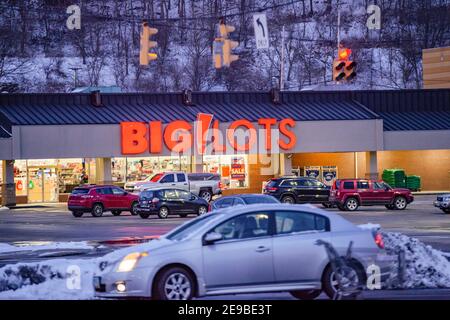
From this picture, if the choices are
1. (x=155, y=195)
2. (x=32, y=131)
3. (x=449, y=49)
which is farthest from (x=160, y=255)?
(x=449, y=49)

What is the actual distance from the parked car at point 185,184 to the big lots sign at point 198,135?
594 centimetres

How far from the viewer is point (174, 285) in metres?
13.4

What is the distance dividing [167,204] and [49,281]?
23771 millimetres

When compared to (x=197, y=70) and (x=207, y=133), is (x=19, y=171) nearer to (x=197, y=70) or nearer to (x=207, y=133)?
(x=207, y=133)

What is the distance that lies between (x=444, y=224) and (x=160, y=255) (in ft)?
66.1

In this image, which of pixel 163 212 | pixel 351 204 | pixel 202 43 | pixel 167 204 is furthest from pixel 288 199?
pixel 202 43

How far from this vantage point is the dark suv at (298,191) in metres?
44.5

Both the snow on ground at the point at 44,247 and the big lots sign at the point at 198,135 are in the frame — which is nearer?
the snow on ground at the point at 44,247

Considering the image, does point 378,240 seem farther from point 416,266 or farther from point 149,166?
point 149,166

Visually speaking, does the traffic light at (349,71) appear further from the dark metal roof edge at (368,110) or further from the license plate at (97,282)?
the license plate at (97,282)

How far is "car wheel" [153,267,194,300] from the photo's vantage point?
1338cm

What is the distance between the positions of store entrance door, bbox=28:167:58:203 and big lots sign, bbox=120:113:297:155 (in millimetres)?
5274

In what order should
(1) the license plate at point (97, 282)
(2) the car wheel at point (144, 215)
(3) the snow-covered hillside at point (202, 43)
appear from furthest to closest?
1. (3) the snow-covered hillside at point (202, 43)
2. (2) the car wheel at point (144, 215)
3. (1) the license plate at point (97, 282)

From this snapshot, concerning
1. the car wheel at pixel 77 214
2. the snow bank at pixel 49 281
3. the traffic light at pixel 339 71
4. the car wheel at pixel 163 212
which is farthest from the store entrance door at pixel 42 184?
the snow bank at pixel 49 281
